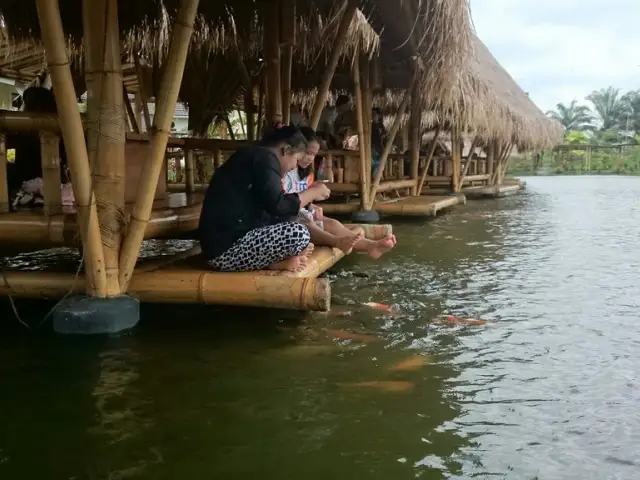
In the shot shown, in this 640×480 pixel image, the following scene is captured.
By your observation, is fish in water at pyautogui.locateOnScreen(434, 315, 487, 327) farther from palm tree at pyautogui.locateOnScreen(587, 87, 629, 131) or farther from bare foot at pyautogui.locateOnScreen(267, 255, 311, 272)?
palm tree at pyautogui.locateOnScreen(587, 87, 629, 131)

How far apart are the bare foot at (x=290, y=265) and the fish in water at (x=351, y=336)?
16.9 inches

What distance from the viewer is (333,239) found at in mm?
4668

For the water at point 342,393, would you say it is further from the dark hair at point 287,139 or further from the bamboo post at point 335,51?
the bamboo post at point 335,51

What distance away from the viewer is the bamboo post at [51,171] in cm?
376

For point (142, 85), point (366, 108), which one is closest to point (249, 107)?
point (142, 85)

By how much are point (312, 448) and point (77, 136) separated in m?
2.01

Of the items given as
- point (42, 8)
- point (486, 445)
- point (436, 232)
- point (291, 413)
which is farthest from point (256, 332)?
point (436, 232)

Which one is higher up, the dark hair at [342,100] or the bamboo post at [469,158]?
the dark hair at [342,100]

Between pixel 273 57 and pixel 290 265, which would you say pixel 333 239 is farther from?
pixel 273 57

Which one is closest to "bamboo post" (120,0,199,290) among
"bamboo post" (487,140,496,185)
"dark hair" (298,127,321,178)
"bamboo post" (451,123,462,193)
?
"dark hair" (298,127,321,178)

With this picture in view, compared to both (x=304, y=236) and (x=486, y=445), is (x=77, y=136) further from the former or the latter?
(x=486, y=445)

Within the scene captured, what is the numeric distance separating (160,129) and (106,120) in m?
0.28

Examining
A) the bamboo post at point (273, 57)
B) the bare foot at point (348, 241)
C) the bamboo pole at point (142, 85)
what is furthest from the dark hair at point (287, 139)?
the bamboo pole at point (142, 85)

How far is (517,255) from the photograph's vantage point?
6758mm
